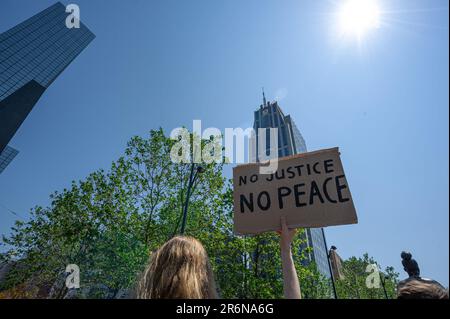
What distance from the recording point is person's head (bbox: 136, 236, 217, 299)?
176cm

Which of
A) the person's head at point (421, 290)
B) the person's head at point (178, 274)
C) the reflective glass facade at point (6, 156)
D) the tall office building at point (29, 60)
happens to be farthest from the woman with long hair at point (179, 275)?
the reflective glass facade at point (6, 156)

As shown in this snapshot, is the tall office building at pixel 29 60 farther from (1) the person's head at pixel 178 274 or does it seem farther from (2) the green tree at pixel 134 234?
(1) the person's head at pixel 178 274

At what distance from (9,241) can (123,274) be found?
13353 millimetres

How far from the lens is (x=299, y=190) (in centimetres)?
306

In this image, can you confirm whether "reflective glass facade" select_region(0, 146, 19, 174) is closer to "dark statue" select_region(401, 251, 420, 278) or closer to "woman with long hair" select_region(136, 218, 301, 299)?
"woman with long hair" select_region(136, 218, 301, 299)

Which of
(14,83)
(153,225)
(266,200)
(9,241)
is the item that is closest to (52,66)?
(14,83)

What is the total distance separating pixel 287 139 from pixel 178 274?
9645 centimetres

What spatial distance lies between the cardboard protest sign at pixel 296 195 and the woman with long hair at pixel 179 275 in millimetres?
874

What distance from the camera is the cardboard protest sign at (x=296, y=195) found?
2.82 meters

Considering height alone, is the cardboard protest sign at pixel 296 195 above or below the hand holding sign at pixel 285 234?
above

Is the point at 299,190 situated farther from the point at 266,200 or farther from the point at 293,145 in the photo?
the point at 293,145

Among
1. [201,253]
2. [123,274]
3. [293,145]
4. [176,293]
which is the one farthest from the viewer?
[293,145]

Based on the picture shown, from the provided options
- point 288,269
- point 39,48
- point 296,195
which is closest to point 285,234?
point 288,269

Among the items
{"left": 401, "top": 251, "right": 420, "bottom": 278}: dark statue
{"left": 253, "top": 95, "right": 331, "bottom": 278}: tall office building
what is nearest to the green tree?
{"left": 401, "top": 251, "right": 420, "bottom": 278}: dark statue
